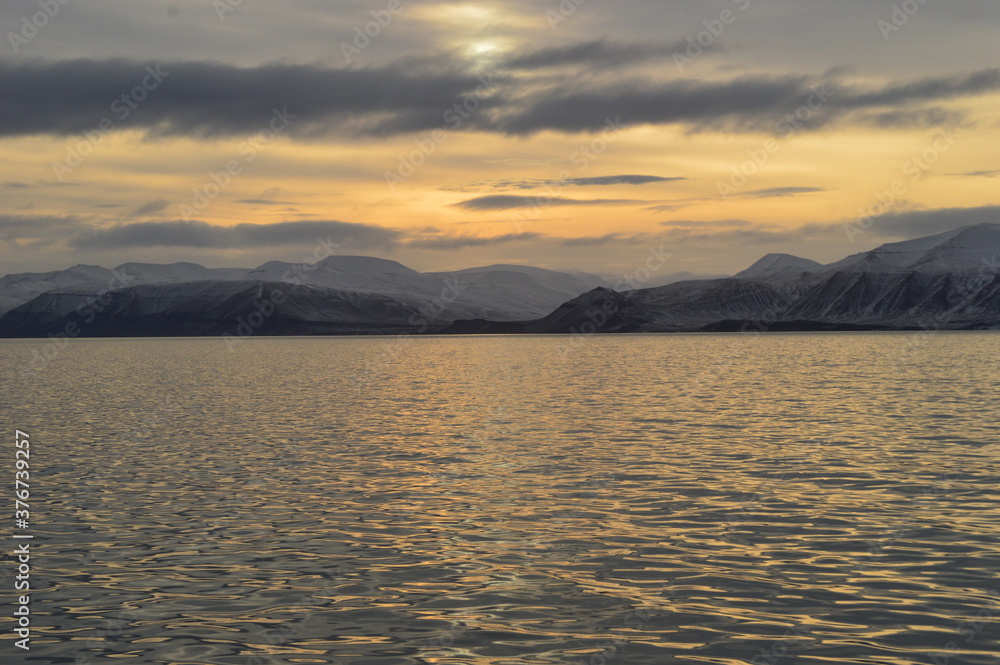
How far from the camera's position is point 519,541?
24484mm

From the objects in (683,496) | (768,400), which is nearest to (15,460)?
(683,496)

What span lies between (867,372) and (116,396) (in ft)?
255

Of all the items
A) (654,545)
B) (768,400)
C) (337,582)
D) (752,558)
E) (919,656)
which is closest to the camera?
(919,656)

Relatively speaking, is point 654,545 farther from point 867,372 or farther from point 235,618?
point 867,372

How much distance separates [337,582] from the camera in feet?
67.4

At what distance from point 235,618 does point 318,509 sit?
11.0 m

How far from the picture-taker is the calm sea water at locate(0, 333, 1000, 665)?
54.5 feet

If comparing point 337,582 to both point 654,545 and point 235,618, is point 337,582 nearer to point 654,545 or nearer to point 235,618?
point 235,618

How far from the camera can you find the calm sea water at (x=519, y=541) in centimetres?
1662

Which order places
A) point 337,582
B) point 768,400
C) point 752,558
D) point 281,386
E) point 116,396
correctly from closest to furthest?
point 337,582 → point 752,558 → point 768,400 → point 116,396 → point 281,386

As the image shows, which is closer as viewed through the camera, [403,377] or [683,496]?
[683,496]

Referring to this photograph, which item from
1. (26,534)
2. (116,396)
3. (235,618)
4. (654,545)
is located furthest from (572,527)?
(116,396)

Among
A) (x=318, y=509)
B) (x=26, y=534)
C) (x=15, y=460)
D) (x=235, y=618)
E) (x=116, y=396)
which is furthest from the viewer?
(x=116, y=396)

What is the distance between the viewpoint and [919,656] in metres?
15.5
